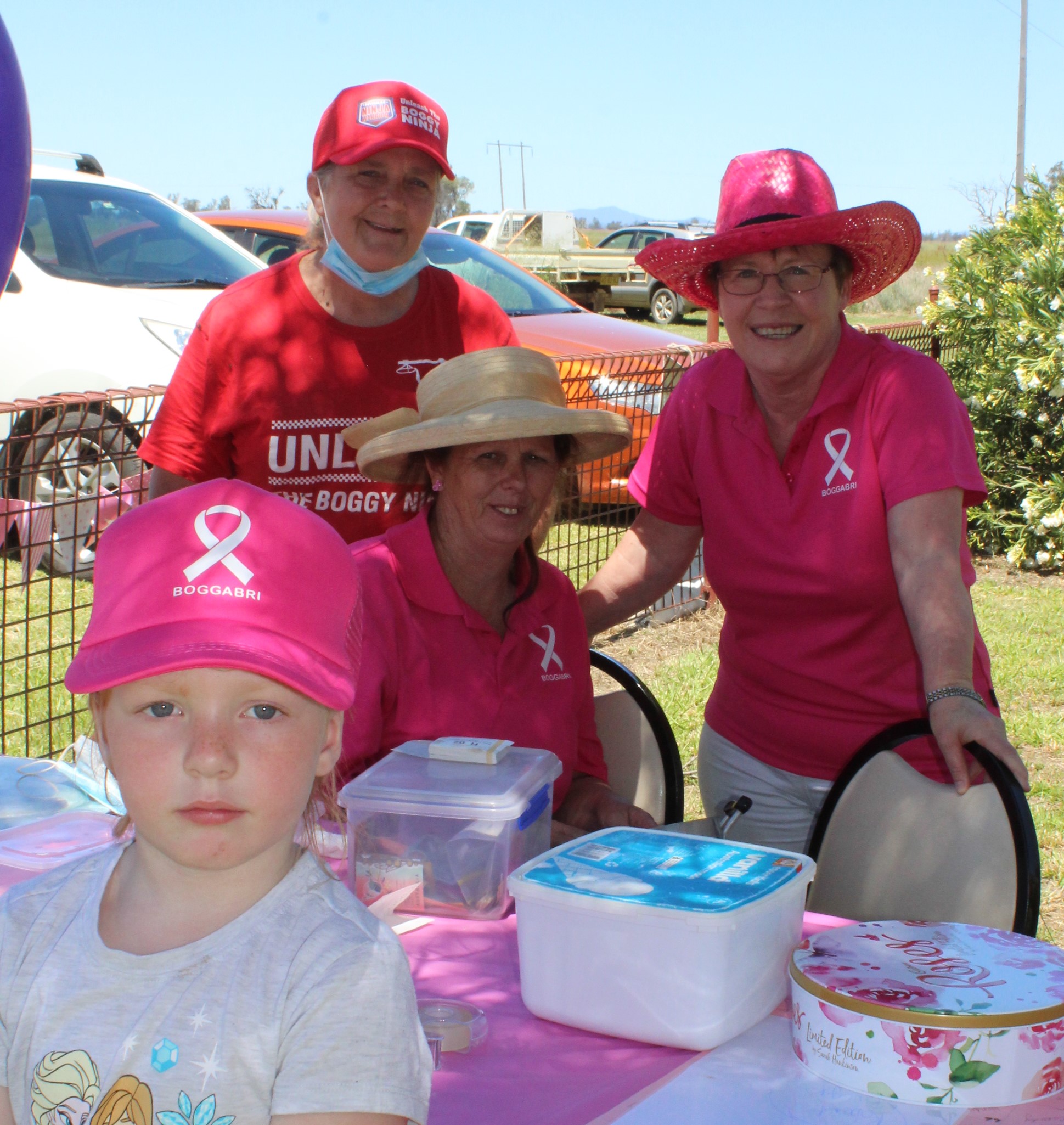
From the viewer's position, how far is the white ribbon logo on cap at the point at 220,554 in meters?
1.25

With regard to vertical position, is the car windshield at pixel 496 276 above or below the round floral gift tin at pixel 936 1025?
above

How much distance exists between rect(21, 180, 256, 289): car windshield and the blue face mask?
3790mm

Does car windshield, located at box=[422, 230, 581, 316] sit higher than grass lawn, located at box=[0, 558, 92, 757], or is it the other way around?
car windshield, located at box=[422, 230, 581, 316]

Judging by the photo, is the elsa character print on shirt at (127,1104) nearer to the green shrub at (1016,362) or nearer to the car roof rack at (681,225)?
the green shrub at (1016,362)

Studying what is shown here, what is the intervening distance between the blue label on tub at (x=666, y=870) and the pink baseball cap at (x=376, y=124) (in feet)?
5.85

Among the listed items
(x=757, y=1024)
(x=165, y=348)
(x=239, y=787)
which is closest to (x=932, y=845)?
(x=757, y=1024)

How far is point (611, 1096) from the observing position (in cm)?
153

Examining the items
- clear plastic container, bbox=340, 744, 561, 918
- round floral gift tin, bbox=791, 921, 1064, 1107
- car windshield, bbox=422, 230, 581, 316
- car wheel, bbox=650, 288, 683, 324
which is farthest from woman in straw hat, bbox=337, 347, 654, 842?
car wheel, bbox=650, 288, 683, 324

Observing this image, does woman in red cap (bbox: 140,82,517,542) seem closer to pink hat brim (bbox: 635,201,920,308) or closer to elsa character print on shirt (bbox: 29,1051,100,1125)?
pink hat brim (bbox: 635,201,920,308)

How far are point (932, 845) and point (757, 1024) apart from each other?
29.4 inches

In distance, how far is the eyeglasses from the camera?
8.86 feet

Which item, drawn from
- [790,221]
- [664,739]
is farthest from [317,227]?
[664,739]

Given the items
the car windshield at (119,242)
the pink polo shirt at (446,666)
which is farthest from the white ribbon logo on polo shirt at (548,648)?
the car windshield at (119,242)

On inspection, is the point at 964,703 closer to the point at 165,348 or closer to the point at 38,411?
the point at 38,411
